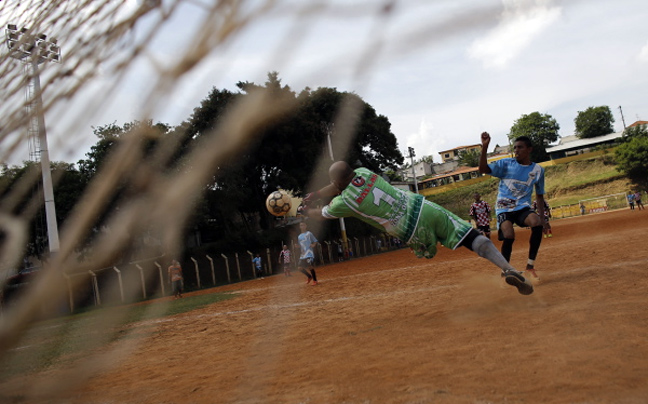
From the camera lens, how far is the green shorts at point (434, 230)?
5012mm

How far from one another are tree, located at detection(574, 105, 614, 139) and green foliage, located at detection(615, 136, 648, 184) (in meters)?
33.4

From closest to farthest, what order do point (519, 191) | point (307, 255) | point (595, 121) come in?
1. point (519, 191)
2. point (307, 255)
3. point (595, 121)

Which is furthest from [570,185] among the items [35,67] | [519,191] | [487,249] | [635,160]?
Result: [35,67]

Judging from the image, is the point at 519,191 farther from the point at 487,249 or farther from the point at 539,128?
the point at 539,128

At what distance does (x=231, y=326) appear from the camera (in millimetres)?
7242

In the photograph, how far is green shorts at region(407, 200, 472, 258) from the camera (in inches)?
197

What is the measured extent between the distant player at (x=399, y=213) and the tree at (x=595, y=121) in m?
89.0

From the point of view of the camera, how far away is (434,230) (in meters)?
5.12

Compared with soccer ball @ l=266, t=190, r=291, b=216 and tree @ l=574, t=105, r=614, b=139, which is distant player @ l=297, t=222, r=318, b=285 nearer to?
soccer ball @ l=266, t=190, r=291, b=216

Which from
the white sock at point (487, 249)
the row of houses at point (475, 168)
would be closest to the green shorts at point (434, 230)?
the white sock at point (487, 249)

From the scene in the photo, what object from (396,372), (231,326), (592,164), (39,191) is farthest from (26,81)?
(592,164)

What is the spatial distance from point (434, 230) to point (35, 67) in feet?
14.0

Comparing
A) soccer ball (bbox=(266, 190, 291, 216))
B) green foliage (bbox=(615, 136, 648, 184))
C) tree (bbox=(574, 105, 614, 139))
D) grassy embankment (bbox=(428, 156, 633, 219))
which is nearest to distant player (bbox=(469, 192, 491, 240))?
soccer ball (bbox=(266, 190, 291, 216))

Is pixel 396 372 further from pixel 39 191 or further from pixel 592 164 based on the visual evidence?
pixel 592 164
